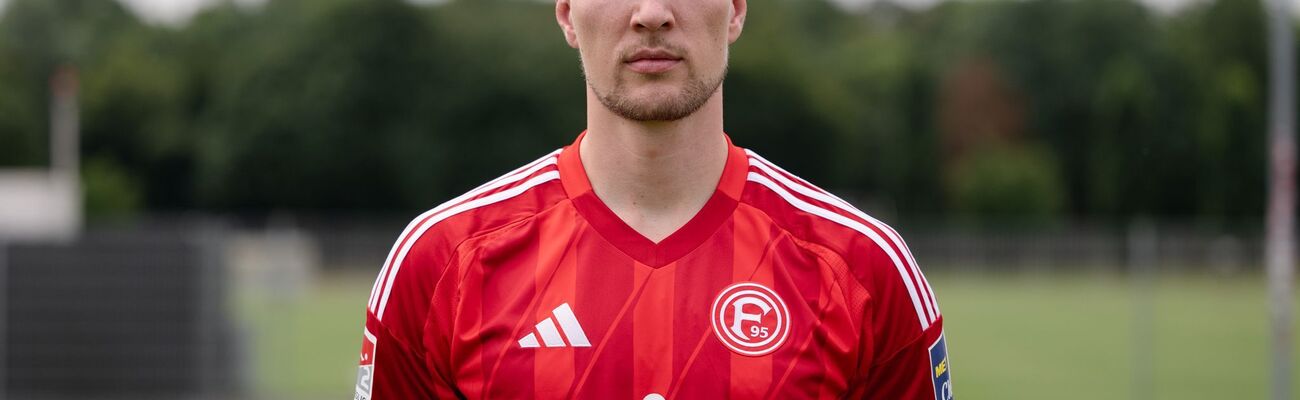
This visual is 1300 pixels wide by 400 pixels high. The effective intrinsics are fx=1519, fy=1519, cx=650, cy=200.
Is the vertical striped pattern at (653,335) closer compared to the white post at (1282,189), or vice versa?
the vertical striped pattern at (653,335)

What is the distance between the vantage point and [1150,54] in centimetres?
4500

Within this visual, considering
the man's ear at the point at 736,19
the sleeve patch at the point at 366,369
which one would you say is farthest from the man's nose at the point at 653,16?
the sleeve patch at the point at 366,369

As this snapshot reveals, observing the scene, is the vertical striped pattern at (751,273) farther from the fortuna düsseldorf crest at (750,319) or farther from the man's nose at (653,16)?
the man's nose at (653,16)

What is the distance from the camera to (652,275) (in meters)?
2.71

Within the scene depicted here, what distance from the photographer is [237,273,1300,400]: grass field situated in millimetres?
16891

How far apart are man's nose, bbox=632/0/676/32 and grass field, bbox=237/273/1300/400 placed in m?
12.9

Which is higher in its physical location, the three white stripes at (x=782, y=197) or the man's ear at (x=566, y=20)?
the man's ear at (x=566, y=20)

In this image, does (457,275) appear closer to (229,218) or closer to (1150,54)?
(1150,54)

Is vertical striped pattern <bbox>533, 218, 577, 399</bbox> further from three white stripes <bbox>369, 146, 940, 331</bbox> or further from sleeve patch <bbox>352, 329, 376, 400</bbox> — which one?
sleeve patch <bbox>352, 329, 376, 400</bbox>

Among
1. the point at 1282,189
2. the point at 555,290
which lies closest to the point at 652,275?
the point at 555,290

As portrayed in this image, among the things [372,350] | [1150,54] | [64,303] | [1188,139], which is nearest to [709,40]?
[372,350]

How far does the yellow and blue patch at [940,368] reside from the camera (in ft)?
9.32

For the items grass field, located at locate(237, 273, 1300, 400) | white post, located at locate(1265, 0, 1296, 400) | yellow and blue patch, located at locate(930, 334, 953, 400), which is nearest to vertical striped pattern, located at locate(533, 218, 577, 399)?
yellow and blue patch, located at locate(930, 334, 953, 400)

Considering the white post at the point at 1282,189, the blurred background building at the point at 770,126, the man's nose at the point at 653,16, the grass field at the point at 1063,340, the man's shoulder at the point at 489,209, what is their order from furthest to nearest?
the blurred background building at the point at 770,126
the grass field at the point at 1063,340
the white post at the point at 1282,189
the man's shoulder at the point at 489,209
the man's nose at the point at 653,16
